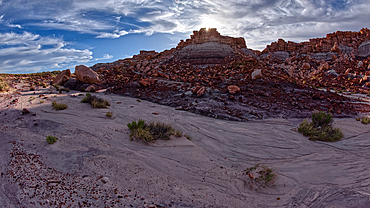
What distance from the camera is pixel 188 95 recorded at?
48.9 ft

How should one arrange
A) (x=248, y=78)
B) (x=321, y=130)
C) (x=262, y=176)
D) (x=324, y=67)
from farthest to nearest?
(x=324, y=67)
(x=248, y=78)
(x=321, y=130)
(x=262, y=176)

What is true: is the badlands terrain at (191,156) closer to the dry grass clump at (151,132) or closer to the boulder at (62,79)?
the dry grass clump at (151,132)

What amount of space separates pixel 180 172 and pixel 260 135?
16.3 ft

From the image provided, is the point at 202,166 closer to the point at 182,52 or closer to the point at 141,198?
the point at 141,198

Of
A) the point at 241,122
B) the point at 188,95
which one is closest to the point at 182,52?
the point at 188,95

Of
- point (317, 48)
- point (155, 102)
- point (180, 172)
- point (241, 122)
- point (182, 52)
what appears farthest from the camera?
point (317, 48)

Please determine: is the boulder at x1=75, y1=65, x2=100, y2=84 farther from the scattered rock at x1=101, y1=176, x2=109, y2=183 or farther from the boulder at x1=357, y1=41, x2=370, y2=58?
the boulder at x1=357, y1=41, x2=370, y2=58

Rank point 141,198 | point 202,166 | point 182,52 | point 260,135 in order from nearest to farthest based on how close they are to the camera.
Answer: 1. point 141,198
2. point 202,166
3. point 260,135
4. point 182,52

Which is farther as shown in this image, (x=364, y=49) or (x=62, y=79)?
(x=364, y=49)

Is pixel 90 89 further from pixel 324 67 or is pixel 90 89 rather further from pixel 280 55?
pixel 280 55

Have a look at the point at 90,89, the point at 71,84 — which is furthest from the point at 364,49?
the point at 71,84

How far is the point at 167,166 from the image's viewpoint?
17.9ft

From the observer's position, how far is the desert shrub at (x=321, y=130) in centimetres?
792

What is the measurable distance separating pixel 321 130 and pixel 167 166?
7876 millimetres
